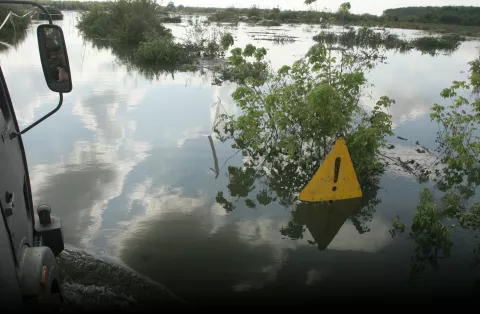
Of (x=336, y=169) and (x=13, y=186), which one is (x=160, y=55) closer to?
(x=336, y=169)

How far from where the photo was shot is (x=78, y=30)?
3055 centimetres

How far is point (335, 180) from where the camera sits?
565 cm

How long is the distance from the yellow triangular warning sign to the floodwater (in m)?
0.44

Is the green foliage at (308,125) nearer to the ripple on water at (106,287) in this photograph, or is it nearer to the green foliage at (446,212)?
the green foliage at (446,212)

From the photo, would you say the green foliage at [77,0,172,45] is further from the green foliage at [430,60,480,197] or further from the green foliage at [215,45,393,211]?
the green foliage at [430,60,480,197]

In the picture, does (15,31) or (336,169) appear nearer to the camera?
(336,169)

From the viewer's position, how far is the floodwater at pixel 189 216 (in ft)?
14.7

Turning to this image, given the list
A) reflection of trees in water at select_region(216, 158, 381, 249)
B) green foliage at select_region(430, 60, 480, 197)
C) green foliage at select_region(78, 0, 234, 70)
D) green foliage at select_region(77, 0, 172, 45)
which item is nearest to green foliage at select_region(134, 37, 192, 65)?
green foliage at select_region(78, 0, 234, 70)

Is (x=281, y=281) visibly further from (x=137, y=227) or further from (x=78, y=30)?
(x=78, y=30)

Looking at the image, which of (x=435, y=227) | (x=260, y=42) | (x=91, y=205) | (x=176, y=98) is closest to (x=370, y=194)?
(x=435, y=227)

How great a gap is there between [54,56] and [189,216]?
10.8 feet

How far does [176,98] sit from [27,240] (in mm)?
9448

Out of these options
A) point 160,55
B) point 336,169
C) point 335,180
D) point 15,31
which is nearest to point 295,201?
point 335,180

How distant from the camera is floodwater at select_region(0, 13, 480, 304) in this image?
449 cm
